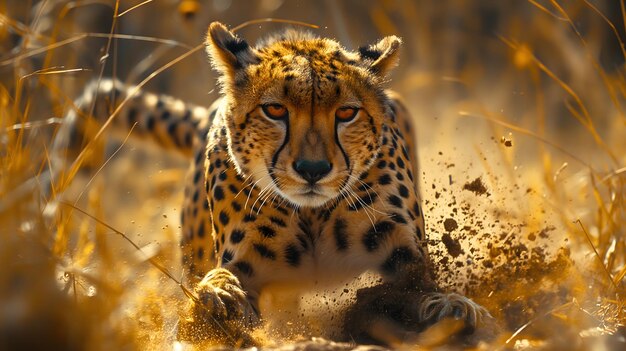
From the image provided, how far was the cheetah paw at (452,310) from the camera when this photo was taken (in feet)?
11.1

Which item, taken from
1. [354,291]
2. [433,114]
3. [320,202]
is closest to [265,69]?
[320,202]

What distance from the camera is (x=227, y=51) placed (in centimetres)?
409

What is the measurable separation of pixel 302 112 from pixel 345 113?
0.64ft

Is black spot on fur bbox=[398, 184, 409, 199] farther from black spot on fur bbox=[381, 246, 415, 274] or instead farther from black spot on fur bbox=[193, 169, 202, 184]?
black spot on fur bbox=[193, 169, 202, 184]

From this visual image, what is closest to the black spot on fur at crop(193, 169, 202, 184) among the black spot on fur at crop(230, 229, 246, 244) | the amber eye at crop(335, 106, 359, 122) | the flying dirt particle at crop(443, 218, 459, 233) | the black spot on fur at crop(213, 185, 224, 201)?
the black spot on fur at crop(213, 185, 224, 201)

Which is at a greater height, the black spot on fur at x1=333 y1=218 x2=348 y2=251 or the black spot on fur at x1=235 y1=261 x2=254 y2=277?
the black spot on fur at x1=333 y1=218 x2=348 y2=251

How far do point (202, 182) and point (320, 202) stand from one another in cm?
142

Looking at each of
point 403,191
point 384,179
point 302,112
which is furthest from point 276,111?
point 403,191

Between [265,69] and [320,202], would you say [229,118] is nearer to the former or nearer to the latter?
[265,69]

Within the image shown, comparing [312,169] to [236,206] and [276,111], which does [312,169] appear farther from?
[236,206]

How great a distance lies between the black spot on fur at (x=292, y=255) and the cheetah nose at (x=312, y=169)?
0.51 metres

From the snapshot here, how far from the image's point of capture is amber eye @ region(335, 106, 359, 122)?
3.80 m

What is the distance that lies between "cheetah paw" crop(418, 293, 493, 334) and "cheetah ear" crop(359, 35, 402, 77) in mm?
1107

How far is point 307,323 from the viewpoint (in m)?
3.70
